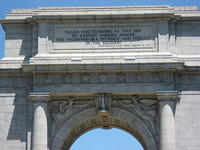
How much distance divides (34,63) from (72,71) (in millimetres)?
2297

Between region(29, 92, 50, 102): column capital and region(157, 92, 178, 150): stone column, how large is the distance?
6.49 metres

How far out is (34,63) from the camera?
4269 centimetres

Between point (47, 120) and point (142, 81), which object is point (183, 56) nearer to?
point (142, 81)

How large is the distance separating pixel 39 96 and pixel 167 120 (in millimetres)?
7530

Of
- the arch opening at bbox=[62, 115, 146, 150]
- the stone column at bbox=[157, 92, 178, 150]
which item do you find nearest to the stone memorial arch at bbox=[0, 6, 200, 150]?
the stone column at bbox=[157, 92, 178, 150]

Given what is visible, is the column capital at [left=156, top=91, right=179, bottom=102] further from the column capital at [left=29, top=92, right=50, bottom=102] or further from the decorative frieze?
the column capital at [left=29, top=92, right=50, bottom=102]

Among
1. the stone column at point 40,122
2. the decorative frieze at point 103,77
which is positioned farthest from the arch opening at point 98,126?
the decorative frieze at point 103,77

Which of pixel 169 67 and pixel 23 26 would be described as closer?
pixel 169 67

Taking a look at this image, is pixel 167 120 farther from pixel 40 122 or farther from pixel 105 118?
pixel 40 122

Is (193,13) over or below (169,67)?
over

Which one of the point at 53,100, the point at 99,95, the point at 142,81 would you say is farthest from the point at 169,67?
the point at 53,100

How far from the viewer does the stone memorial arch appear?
42.2 meters

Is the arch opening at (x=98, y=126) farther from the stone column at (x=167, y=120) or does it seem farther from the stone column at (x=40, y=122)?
the stone column at (x=167, y=120)

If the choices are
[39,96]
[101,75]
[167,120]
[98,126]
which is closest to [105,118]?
[98,126]
